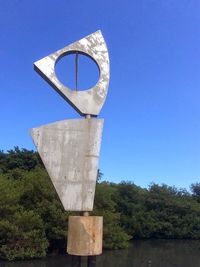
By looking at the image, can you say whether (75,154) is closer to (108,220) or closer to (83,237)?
(83,237)

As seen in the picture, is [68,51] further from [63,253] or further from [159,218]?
[159,218]

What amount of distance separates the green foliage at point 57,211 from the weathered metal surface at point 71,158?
15945 mm

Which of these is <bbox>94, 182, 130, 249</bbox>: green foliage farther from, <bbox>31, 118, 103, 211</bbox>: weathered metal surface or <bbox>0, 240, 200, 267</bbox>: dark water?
<bbox>31, 118, 103, 211</bbox>: weathered metal surface

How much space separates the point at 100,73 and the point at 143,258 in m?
21.0

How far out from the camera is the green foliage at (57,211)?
86.7 feet

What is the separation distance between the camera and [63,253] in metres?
30.6

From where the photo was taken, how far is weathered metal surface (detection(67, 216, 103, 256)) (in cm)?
1045

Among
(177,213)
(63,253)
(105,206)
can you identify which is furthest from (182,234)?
(63,253)

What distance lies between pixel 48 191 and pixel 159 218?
2021 centimetres

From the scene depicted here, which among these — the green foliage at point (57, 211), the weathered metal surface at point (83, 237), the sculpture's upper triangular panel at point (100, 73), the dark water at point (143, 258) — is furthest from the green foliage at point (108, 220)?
the weathered metal surface at point (83, 237)

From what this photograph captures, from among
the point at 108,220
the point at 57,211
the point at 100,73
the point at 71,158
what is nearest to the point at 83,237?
the point at 71,158

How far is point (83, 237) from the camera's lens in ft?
34.3

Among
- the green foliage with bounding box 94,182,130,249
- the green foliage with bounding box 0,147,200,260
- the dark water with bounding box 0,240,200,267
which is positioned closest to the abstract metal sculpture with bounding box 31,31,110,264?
the dark water with bounding box 0,240,200,267

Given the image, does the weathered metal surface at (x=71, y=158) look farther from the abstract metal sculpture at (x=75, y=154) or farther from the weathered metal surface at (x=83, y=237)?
the weathered metal surface at (x=83, y=237)
